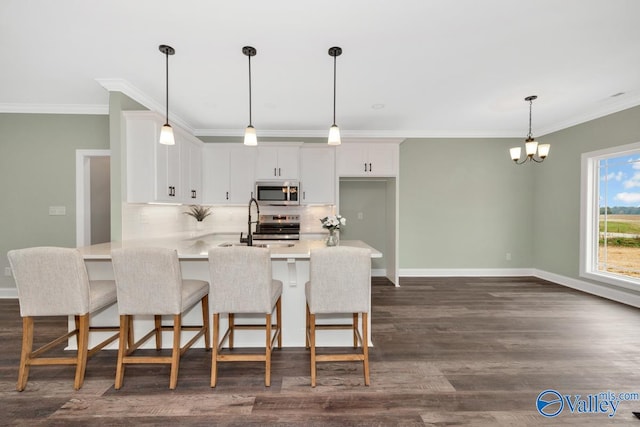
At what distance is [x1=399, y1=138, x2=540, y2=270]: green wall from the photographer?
516cm

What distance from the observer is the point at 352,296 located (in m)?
2.05

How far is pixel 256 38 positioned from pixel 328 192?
281 centimetres

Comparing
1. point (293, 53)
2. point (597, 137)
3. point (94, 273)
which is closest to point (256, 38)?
point (293, 53)

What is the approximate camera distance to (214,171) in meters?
4.73

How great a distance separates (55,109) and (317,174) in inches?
152

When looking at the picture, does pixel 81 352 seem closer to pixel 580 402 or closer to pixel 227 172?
pixel 227 172

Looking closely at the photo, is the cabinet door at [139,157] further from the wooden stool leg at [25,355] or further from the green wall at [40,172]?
the wooden stool leg at [25,355]

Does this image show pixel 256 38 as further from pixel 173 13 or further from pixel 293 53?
pixel 173 13

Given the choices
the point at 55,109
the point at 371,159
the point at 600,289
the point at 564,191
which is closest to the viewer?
the point at 55,109

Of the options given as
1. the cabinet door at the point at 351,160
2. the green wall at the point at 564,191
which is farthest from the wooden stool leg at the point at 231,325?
the green wall at the point at 564,191

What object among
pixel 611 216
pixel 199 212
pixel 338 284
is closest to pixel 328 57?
pixel 338 284

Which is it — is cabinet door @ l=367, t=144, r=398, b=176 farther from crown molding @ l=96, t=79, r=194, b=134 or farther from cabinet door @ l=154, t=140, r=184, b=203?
crown molding @ l=96, t=79, r=194, b=134

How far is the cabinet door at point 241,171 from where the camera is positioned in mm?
4750

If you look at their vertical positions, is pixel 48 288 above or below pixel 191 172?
below
